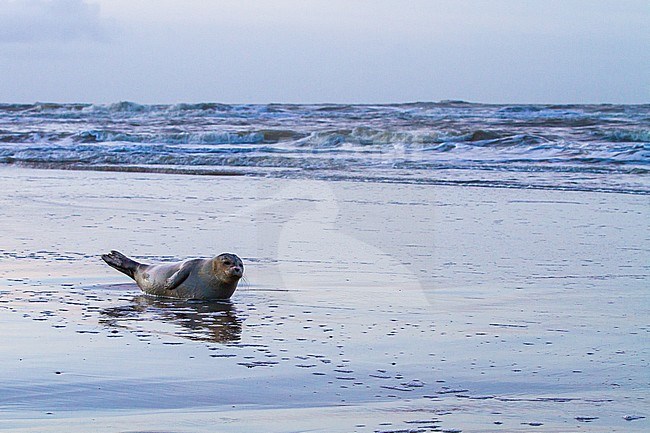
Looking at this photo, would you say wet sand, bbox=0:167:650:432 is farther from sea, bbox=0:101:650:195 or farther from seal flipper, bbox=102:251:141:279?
sea, bbox=0:101:650:195

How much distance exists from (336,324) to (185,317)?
0.90 meters

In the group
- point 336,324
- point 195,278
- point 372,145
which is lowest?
point 336,324

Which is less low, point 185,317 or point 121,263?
point 121,263

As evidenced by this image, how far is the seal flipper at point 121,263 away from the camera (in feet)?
23.3

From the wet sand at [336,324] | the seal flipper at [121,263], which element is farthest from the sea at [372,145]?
the seal flipper at [121,263]

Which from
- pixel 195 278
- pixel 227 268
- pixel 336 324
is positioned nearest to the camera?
pixel 336 324

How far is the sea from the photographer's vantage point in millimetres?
17469

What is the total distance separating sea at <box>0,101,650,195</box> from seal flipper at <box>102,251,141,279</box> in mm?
8717

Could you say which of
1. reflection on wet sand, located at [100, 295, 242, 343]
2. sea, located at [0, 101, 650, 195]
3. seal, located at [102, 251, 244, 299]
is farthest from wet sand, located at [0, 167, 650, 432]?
sea, located at [0, 101, 650, 195]

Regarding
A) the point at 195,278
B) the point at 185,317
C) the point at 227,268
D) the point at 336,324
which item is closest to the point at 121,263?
the point at 195,278

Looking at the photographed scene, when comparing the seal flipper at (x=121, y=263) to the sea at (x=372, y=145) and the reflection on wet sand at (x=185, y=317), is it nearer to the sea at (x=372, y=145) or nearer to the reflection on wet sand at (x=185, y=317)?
the reflection on wet sand at (x=185, y=317)

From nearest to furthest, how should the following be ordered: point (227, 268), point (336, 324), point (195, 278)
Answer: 1. point (336, 324)
2. point (227, 268)
3. point (195, 278)

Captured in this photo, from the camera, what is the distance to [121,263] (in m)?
7.13

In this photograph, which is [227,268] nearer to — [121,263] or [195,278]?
[195,278]
